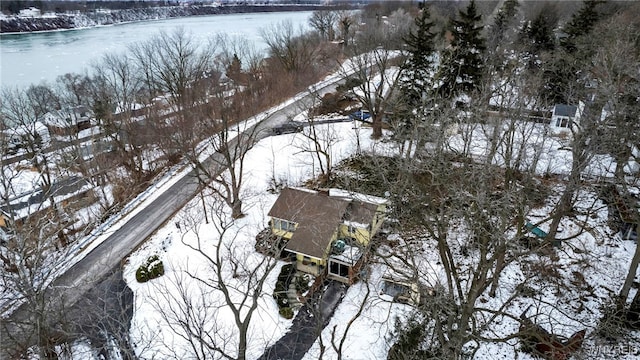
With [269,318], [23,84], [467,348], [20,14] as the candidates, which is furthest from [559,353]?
[20,14]

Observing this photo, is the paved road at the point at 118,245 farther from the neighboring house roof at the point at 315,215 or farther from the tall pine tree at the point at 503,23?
the tall pine tree at the point at 503,23

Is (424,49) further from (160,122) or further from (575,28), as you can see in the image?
(160,122)

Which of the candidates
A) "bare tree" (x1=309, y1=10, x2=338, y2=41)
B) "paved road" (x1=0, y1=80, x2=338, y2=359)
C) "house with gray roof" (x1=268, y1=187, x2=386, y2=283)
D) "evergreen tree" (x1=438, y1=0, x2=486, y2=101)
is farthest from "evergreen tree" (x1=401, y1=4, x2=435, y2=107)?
"bare tree" (x1=309, y1=10, x2=338, y2=41)

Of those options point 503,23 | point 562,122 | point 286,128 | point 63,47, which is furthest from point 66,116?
point 503,23

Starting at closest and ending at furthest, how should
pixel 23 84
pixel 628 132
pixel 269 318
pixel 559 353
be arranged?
1. pixel 559 353
2. pixel 628 132
3. pixel 269 318
4. pixel 23 84

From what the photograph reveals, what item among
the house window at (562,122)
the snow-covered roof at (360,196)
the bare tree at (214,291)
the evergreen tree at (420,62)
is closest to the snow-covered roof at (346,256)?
the snow-covered roof at (360,196)
